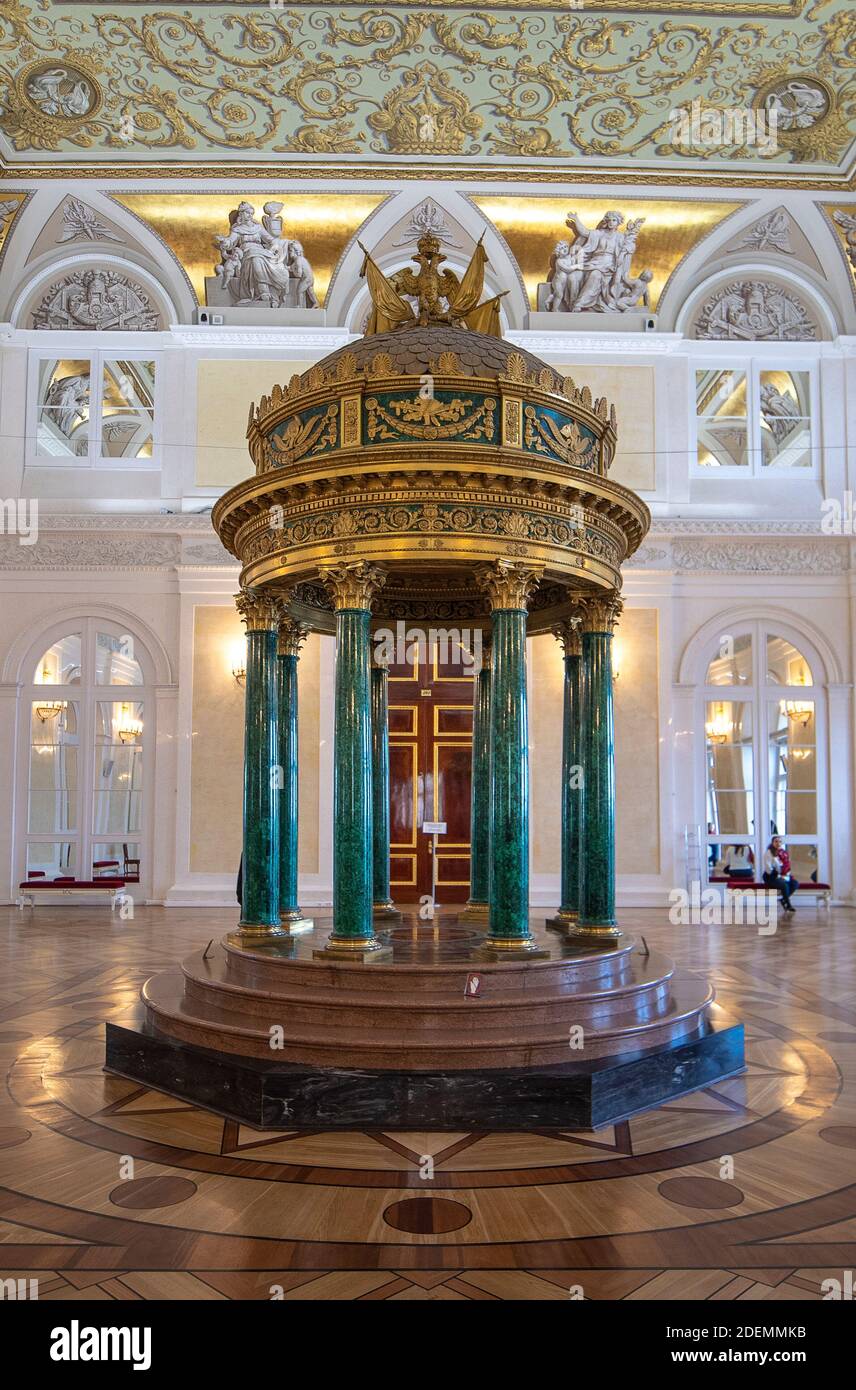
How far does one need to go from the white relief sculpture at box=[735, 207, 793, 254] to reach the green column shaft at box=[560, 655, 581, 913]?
448 inches

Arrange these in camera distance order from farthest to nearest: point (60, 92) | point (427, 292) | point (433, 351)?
point (60, 92)
point (427, 292)
point (433, 351)

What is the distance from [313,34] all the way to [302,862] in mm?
11208

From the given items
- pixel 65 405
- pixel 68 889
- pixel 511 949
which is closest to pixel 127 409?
pixel 65 405

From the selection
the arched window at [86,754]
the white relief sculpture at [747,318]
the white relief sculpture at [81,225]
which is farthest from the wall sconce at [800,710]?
the white relief sculpture at [81,225]

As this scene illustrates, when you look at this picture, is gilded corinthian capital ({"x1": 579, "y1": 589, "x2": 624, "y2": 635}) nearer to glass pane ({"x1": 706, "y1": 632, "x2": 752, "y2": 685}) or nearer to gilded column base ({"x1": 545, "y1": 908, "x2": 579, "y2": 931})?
gilded column base ({"x1": 545, "y1": 908, "x2": 579, "y2": 931})

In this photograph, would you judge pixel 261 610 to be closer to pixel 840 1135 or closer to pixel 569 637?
pixel 569 637

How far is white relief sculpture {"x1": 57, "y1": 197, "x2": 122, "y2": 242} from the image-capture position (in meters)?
15.4

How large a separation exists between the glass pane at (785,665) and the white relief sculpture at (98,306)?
1117 cm

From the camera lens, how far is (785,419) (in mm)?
16266

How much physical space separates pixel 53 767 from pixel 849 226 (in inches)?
587

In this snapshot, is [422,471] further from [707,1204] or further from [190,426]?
[190,426]

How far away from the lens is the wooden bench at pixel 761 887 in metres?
14.7

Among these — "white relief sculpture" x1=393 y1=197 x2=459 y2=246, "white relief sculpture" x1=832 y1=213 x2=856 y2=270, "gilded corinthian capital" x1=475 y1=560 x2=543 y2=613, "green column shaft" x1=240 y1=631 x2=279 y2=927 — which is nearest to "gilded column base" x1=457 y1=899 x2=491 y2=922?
"green column shaft" x1=240 y1=631 x2=279 y2=927

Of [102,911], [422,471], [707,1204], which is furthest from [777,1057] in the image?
[102,911]
